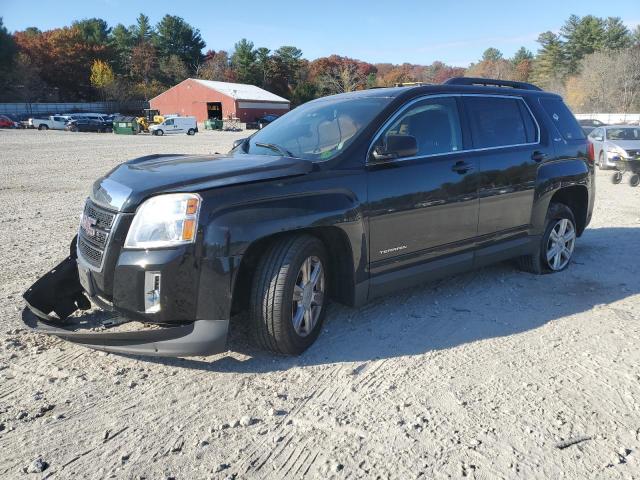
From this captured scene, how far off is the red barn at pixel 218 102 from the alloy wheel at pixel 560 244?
62.7 m

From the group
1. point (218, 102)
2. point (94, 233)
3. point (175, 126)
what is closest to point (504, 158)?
point (94, 233)

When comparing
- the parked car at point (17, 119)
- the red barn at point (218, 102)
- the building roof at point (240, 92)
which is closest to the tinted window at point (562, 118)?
the parked car at point (17, 119)

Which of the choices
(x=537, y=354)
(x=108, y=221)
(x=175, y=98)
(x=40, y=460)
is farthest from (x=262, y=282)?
(x=175, y=98)

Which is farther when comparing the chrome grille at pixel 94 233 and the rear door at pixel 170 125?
the rear door at pixel 170 125

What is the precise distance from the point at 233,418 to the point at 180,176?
5.13 ft

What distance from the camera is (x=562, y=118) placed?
5.85 meters

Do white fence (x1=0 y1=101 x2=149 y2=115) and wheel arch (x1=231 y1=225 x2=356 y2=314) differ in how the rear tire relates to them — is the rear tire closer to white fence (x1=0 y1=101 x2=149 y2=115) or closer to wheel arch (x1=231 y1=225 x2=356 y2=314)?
wheel arch (x1=231 y1=225 x2=356 y2=314)

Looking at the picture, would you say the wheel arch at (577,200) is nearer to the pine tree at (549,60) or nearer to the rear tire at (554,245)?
the rear tire at (554,245)

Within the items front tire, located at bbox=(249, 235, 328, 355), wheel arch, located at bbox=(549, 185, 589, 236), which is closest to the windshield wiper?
front tire, located at bbox=(249, 235, 328, 355)

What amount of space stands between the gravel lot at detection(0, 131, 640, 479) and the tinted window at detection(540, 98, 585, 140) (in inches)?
74.7

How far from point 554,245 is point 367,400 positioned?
357 cm

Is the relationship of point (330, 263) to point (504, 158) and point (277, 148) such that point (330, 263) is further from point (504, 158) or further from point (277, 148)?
point (504, 158)

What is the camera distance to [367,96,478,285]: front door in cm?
403

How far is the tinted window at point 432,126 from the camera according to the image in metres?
4.37
